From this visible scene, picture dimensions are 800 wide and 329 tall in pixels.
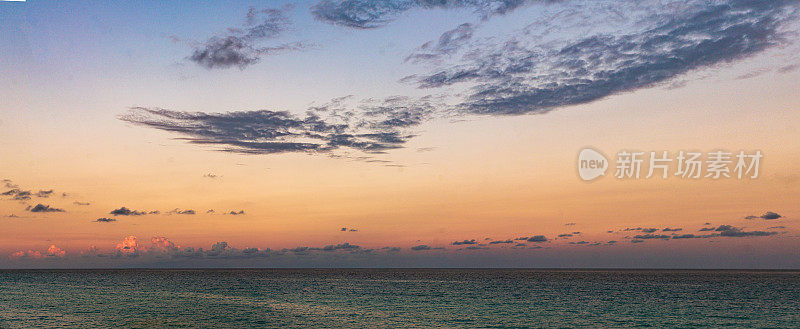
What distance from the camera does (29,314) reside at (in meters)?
70.3

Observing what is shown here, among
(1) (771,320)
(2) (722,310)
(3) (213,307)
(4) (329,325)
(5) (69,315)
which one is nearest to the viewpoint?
(4) (329,325)

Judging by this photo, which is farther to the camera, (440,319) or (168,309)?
(168,309)

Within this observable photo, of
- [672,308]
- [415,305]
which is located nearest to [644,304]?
[672,308]

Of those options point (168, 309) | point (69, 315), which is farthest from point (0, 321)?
point (168, 309)

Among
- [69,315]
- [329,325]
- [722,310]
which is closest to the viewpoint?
[329,325]

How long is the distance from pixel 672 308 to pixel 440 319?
3717 cm

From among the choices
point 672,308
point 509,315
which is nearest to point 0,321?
point 509,315

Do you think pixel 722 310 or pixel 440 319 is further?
pixel 722 310

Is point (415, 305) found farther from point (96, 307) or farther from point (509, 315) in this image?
point (96, 307)

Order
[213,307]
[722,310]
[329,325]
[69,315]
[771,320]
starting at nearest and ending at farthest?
[329,325]
[771,320]
[69,315]
[722,310]
[213,307]

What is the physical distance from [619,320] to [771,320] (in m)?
17.6

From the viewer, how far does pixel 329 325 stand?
60500 millimetres

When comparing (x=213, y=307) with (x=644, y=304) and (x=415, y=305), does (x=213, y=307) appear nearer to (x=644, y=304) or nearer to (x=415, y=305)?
(x=415, y=305)

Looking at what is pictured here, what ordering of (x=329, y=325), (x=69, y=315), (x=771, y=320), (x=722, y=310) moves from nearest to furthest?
(x=329, y=325), (x=771, y=320), (x=69, y=315), (x=722, y=310)
